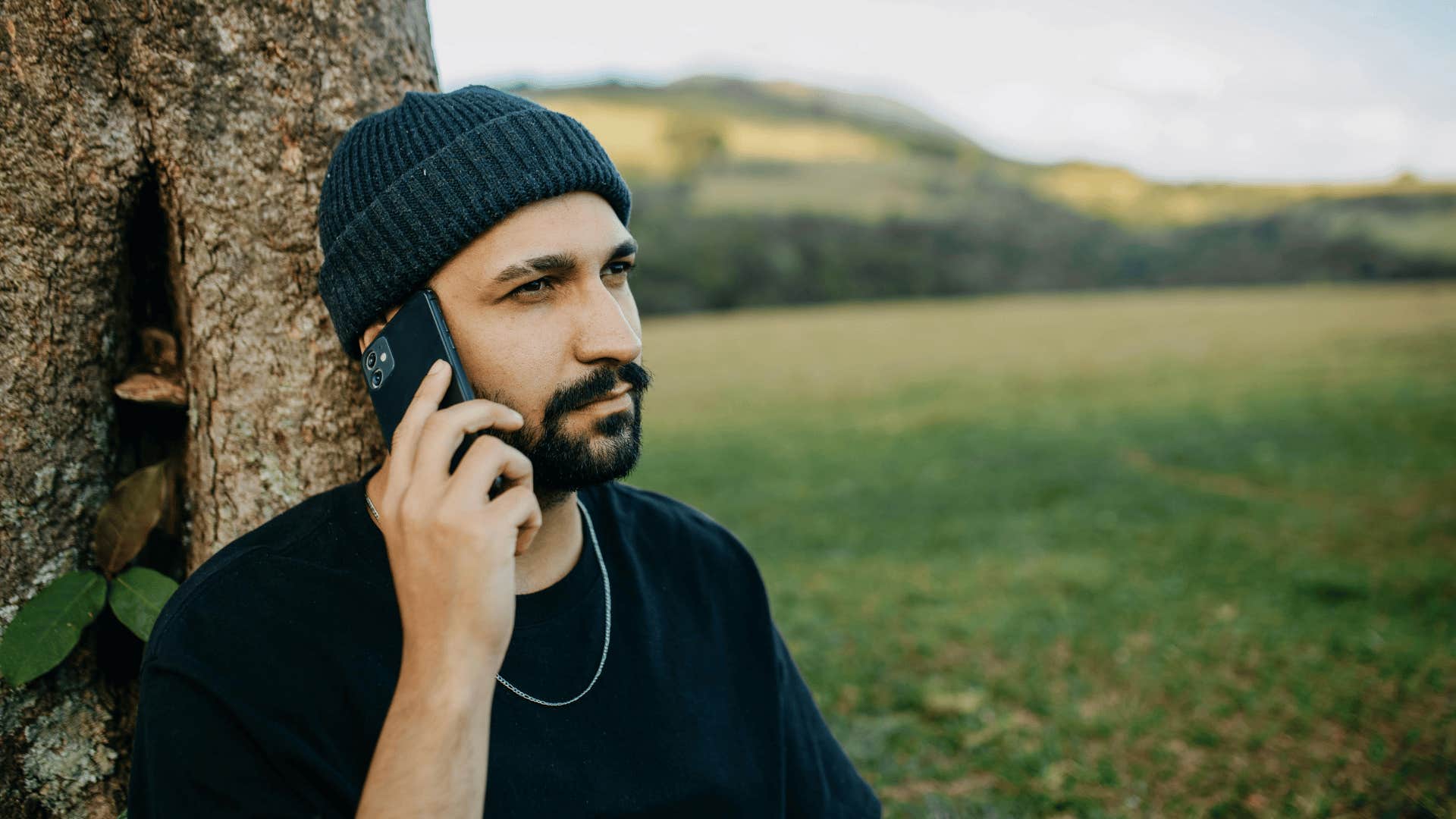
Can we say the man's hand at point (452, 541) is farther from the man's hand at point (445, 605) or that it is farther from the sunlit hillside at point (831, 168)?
the sunlit hillside at point (831, 168)

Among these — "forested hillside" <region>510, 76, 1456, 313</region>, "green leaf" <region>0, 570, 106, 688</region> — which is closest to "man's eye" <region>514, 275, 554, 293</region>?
"green leaf" <region>0, 570, 106, 688</region>

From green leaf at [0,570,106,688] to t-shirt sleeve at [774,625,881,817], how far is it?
163 centimetres

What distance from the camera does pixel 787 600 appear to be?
703 cm

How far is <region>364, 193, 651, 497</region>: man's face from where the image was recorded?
2.03 m

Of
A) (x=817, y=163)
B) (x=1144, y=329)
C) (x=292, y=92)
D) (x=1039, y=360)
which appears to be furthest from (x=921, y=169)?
(x=292, y=92)

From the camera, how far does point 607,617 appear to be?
2.14 m

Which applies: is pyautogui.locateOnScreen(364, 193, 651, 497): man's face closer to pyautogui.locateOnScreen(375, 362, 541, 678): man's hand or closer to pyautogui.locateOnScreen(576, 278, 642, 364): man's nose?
pyautogui.locateOnScreen(576, 278, 642, 364): man's nose

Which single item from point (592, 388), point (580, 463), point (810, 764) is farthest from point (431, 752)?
point (810, 764)

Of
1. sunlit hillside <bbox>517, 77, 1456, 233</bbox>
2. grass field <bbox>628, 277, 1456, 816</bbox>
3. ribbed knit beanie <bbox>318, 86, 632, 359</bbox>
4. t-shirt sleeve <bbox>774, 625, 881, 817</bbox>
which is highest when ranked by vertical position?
sunlit hillside <bbox>517, 77, 1456, 233</bbox>

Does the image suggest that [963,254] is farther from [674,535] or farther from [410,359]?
[410,359]

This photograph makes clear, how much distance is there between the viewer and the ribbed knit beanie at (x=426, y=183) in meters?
2.06

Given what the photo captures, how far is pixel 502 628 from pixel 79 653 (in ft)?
4.46

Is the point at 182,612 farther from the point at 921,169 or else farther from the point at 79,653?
the point at 921,169

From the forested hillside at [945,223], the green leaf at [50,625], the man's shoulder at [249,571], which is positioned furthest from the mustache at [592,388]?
the forested hillside at [945,223]
